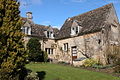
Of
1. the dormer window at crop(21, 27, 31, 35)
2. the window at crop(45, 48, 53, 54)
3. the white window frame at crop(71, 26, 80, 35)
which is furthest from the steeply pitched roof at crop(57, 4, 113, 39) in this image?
the dormer window at crop(21, 27, 31, 35)

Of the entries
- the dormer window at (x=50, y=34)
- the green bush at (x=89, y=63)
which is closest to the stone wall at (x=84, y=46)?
the dormer window at (x=50, y=34)

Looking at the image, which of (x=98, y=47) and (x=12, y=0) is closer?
(x=12, y=0)

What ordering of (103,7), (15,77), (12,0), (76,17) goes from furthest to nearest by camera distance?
1. (76,17)
2. (103,7)
3. (12,0)
4. (15,77)

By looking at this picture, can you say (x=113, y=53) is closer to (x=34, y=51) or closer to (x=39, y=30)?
(x=34, y=51)

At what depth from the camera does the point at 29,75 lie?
11789 millimetres

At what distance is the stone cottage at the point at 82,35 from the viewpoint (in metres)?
23.4

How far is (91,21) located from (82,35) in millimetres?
2625

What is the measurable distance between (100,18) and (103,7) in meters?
2.91

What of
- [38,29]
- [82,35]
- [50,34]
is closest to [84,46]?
[82,35]

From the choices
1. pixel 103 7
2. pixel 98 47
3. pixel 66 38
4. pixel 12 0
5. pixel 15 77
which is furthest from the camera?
pixel 66 38

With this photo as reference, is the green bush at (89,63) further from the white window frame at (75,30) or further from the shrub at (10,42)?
the shrub at (10,42)

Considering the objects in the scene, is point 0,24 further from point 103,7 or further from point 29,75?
point 103,7

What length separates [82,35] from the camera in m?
25.4

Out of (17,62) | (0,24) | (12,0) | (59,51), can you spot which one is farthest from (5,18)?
(59,51)
